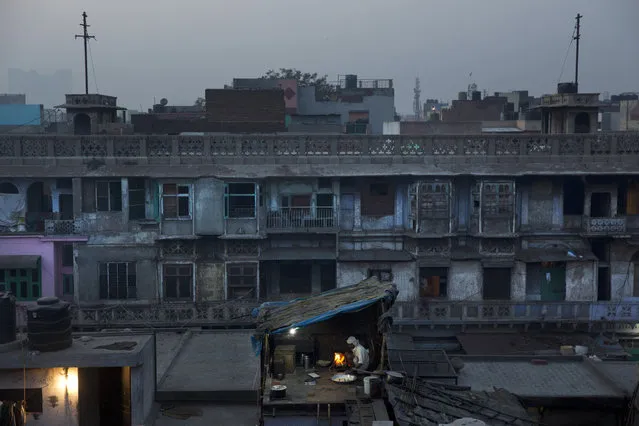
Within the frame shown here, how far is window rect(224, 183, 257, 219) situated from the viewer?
105 feet

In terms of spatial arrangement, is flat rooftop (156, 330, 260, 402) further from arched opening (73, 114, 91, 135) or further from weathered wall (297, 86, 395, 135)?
weathered wall (297, 86, 395, 135)

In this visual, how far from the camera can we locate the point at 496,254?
32.7 meters

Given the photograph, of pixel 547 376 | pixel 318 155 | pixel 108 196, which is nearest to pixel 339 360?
pixel 547 376

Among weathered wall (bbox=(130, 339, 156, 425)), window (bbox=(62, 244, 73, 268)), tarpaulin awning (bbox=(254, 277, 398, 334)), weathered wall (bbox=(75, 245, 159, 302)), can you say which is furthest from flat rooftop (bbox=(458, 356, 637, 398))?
window (bbox=(62, 244, 73, 268))

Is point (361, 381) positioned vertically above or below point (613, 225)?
below

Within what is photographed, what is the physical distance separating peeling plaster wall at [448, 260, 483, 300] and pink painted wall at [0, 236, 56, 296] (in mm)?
17266

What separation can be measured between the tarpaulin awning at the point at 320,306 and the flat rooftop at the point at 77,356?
3235mm

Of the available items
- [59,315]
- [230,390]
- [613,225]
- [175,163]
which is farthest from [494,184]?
[59,315]

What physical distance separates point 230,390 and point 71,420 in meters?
4.55

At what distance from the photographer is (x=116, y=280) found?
3241 centimetres

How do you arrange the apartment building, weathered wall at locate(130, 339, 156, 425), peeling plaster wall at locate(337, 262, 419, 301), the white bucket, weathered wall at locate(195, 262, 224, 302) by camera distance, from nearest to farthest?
the white bucket, weathered wall at locate(130, 339, 156, 425), the apartment building, peeling plaster wall at locate(337, 262, 419, 301), weathered wall at locate(195, 262, 224, 302)

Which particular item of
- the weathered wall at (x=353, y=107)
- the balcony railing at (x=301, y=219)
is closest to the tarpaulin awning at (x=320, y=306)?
the balcony railing at (x=301, y=219)

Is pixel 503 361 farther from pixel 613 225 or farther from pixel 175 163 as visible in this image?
pixel 175 163

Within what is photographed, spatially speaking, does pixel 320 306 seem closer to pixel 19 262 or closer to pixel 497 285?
pixel 497 285
